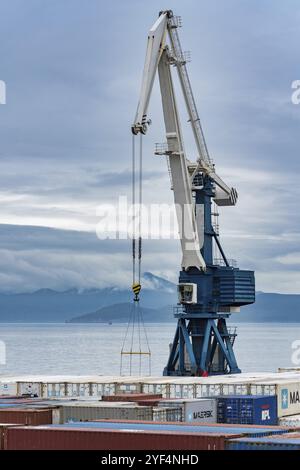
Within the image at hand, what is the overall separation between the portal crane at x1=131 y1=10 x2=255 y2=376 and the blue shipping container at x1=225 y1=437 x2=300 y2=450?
152 feet

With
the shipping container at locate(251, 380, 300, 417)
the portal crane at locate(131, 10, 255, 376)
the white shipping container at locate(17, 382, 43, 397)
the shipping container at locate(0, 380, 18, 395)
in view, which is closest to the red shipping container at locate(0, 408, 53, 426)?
the shipping container at locate(251, 380, 300, 417)

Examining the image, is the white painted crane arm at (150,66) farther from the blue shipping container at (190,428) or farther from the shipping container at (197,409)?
the blue shipping container at (190,428)

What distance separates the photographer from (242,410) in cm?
5203

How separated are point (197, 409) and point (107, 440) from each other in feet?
41.8

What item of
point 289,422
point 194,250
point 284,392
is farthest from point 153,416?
point 194,250

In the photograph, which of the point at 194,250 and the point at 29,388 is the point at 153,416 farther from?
the point at 194,250

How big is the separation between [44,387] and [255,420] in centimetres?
2105

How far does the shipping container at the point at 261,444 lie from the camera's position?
35312 mm

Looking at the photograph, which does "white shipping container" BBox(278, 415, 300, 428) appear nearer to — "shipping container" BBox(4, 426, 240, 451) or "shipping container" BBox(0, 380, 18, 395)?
"shipping container" BBox(4, 426, 240, 451)

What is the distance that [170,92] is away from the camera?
82.8 meters

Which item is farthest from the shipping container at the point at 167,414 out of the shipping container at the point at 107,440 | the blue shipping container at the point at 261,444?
the blue shipping container at the point at 261,444

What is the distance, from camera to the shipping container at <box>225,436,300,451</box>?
1390 inches

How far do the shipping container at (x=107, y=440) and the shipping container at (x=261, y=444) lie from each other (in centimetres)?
33

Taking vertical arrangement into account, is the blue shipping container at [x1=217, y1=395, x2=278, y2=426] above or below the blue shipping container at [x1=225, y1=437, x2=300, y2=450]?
above
